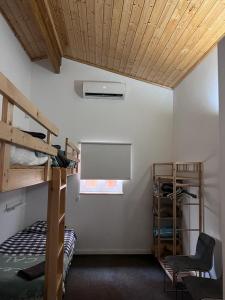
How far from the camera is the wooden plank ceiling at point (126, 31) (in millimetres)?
2625

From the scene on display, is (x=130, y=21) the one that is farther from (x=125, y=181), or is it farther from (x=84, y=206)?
(x=84, y=206)

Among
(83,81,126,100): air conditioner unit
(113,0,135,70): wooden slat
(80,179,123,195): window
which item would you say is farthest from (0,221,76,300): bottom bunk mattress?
(113,0,135,70): wooden slat

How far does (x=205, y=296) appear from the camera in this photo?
7.17 feet

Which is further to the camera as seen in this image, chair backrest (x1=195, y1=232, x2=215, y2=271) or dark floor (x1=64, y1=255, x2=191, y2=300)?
dark floor (x1=64, y1=255, x2=191, y2=300)

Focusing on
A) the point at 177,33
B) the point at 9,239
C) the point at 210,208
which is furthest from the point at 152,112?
the point at 9,239

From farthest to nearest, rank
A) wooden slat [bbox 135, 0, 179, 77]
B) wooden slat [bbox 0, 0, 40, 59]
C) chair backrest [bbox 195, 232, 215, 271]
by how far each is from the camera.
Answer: wooden slat [bbox 0, 0, 40, 59] → chair backrest [bbox 195, 232, 215, 271] → wooden slat [bbox 135, 0, 179, 77]

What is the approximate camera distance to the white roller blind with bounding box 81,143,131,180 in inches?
179

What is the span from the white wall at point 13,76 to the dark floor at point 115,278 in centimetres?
112

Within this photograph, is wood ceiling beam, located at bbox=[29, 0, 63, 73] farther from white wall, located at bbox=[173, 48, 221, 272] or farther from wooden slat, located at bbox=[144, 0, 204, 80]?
white wall, located at bbox=[173, 48, 221, 272]

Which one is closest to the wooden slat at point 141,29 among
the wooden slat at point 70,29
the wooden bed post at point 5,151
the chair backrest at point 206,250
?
the wooden slat at point 70,29

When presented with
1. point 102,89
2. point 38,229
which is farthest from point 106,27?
point 38,229

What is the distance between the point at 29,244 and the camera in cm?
335

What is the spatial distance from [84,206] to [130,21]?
121 inches

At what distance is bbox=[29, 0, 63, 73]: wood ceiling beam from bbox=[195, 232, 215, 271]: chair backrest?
3281mm
